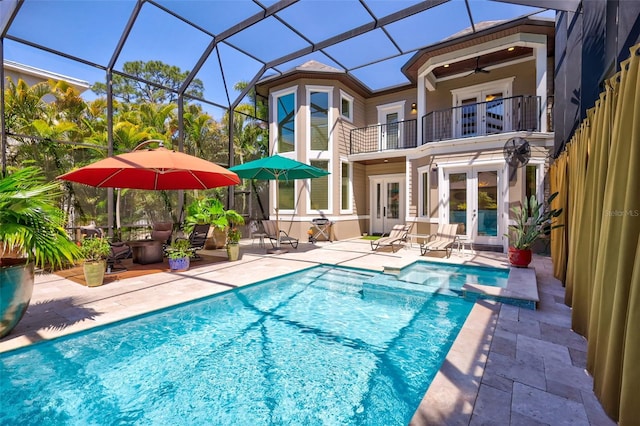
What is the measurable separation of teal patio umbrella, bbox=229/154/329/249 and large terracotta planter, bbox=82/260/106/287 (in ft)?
14.2

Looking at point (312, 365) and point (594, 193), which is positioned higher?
point (594, 193)

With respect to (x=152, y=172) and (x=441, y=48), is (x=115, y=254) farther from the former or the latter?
(x=441, y=48)

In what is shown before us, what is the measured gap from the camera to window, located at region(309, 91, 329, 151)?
1214 cm

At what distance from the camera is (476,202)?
953 centimetres

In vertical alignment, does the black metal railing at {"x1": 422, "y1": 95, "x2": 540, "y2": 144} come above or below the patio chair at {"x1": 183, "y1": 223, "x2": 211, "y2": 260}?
above

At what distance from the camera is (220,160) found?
15.3 m

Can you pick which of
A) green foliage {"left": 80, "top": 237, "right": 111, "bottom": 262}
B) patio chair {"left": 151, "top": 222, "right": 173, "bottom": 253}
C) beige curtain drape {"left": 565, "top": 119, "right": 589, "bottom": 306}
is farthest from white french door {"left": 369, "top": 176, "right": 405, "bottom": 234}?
green foliage {"left": 80, "top": 237, "right": 111, "bottom": 262}

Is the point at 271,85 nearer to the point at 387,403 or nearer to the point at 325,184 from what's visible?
the point at 325,184

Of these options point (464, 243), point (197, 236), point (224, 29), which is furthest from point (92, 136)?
point (464, 243)

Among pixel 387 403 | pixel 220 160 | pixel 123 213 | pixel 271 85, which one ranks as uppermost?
pixel 271 85

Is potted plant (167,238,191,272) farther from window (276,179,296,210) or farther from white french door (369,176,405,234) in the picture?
white french door (369,176,405,234)

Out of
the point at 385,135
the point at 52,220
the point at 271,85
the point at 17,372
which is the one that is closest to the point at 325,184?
the point at 385,135

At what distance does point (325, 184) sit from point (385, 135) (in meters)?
3.72

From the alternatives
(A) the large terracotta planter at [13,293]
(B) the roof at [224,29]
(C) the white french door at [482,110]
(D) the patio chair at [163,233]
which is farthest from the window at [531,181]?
(A) the large terracotta planter at [13,293]
